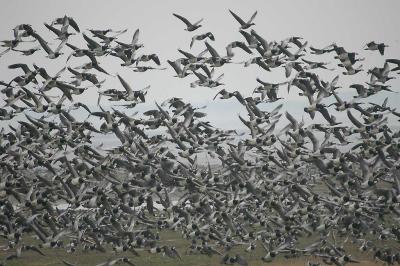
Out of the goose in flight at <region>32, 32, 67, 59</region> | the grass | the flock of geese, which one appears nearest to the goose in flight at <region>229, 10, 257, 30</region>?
the flock of geese

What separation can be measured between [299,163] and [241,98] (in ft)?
16.5

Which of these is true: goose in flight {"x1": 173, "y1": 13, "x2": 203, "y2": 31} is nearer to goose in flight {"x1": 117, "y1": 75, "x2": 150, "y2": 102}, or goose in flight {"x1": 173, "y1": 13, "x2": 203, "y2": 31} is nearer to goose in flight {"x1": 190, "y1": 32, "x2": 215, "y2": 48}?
goose in flight {"x1": 190, "y1": 32, "x2": 215, "y2": 48}

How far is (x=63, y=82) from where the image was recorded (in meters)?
25.2

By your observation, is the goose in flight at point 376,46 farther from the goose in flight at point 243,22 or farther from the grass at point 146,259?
the grass at point 146,259

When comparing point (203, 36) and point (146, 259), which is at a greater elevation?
point (203, 36)

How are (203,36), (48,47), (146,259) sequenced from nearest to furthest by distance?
(48,47), (203,36), (146,259)

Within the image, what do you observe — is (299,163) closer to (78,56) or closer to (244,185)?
(244,185)

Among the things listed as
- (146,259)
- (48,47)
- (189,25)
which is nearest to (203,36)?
(189,25)

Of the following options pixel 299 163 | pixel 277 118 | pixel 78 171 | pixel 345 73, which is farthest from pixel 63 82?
pixel 345 73

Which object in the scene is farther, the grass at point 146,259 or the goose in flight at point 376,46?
the grass at point 146,259

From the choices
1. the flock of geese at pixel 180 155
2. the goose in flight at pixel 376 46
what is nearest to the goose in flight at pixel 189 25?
the flock of geese at pixel 180 155

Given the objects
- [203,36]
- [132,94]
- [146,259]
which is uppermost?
[203,36]

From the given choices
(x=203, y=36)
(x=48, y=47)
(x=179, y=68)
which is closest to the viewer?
(x=48, y=47)

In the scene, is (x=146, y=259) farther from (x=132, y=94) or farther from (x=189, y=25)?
(x=189, y=25)
